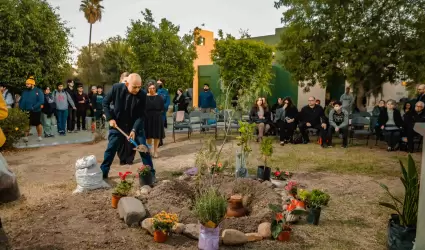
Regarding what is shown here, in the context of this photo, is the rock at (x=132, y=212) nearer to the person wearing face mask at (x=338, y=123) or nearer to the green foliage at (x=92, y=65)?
the person wearing face mask at (x=338, y=123)

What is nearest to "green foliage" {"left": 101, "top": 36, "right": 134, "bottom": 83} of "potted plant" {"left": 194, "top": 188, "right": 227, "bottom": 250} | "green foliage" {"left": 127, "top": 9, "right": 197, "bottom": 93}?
"green foliage" {"left": 127, "top": 9, "right": 197, "bottom": 93}

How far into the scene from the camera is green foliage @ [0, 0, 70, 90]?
12.4 meters

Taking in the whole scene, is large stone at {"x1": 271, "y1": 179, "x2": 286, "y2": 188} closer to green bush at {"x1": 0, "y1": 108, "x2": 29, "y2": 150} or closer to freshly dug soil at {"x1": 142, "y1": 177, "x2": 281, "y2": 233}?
freshly dug soil at {"x1": 142, "y1": 177, "x2": 281, "y2": 233}

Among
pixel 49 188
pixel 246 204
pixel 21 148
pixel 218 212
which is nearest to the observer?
pixel 218 212

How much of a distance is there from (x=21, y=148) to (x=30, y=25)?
230 inches

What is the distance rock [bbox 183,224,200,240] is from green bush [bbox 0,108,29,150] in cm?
652

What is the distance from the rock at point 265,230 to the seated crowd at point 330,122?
6.54m

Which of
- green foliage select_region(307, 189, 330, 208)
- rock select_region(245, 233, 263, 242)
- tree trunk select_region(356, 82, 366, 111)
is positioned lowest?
rock select_region(245, 233, 263, 242)

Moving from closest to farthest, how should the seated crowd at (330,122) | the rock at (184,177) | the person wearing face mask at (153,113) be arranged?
the rock at (184,177)
the person wearing face mask at (153,113)
the seated crowd at (330,122)

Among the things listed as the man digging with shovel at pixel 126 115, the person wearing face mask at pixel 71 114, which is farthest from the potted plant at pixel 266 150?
the person wearing face mask at pixel 71 114

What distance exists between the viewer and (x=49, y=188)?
5.95 metres

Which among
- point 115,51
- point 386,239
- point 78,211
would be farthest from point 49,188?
point 115,51

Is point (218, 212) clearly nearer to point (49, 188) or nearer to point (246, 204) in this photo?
point (246, 204)

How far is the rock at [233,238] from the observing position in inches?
160
